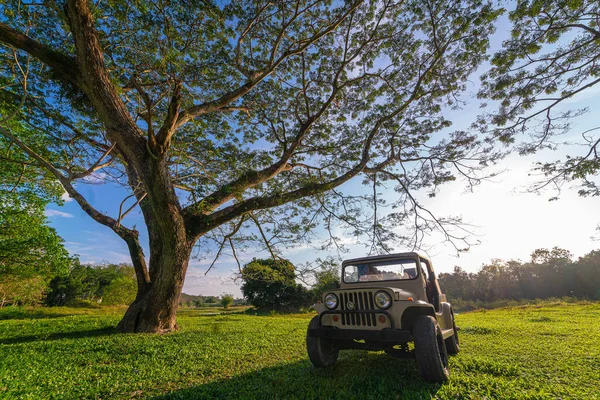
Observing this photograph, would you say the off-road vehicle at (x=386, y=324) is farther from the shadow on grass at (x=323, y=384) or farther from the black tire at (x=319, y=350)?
the shadow on grass at (x=323, y=384)

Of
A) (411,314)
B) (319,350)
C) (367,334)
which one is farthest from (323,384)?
(411,314)

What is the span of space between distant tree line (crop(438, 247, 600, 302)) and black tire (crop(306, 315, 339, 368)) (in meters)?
43.8

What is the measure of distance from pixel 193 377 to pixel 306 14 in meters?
10.9

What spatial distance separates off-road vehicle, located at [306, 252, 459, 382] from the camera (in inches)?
137

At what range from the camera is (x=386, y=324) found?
3777mm

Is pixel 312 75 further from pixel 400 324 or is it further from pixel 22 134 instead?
pixel 22 134

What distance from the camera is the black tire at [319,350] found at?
432 cm

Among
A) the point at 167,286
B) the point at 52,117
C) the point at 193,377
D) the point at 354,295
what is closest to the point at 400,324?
the point at 354,295

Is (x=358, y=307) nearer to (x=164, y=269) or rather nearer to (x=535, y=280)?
(x=164, y=269)

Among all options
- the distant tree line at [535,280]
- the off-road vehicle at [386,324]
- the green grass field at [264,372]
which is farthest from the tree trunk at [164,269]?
the distant tree line at [535,280]

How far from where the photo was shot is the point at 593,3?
6168 mm

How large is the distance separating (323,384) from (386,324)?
4.14ft

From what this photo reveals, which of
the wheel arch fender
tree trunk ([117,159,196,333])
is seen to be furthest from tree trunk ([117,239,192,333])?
the wheel arch fender

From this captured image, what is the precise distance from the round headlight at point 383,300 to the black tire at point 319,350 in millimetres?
1112
